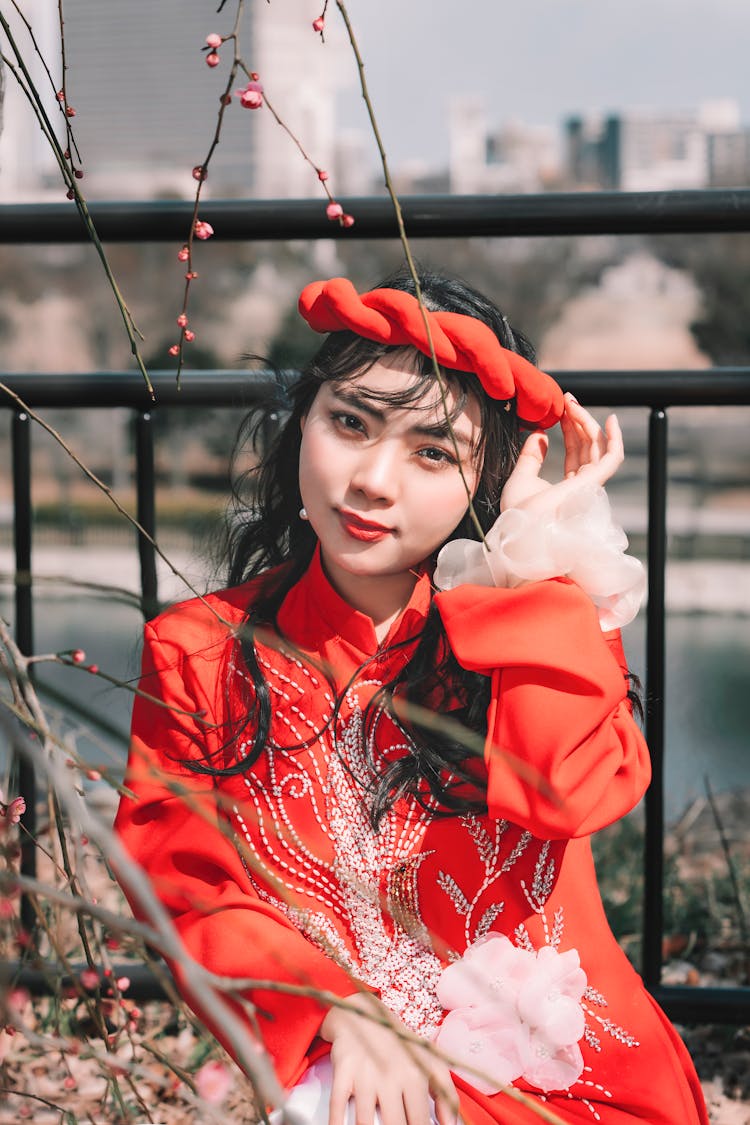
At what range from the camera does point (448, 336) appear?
126 centimetres

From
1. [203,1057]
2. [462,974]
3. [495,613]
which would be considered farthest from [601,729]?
[203,1057]

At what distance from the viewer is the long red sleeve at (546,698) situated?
1.16 meters

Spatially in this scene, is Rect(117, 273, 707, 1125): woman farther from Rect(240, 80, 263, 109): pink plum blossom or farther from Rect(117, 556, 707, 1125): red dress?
Rect(240, 80, 263, 109): pink plum blossom

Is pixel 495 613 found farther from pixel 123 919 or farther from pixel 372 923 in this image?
pixel 123 919

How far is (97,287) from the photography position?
31547mm

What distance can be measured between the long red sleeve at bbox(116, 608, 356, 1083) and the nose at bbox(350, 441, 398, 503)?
0.76 feet

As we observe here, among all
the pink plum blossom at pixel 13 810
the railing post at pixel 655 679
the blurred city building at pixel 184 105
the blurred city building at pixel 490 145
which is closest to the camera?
the pink plum blossom at pixel 13 810

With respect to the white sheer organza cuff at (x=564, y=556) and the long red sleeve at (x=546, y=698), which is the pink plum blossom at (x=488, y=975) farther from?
the white sheer organza cuff at (x=564, y=556)

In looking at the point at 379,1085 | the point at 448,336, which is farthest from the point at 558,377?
the point at 379,1085

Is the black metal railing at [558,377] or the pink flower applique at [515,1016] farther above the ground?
the black metal railing at [558,377]

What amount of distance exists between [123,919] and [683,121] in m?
81.1

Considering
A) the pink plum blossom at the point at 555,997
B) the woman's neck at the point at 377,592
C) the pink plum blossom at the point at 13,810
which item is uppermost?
the woman's neck at the point at 377,592

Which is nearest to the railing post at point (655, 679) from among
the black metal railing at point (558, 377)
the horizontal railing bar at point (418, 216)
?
the black metal railing at point (558, 377)

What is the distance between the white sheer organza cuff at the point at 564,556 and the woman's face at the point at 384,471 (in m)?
0.05
